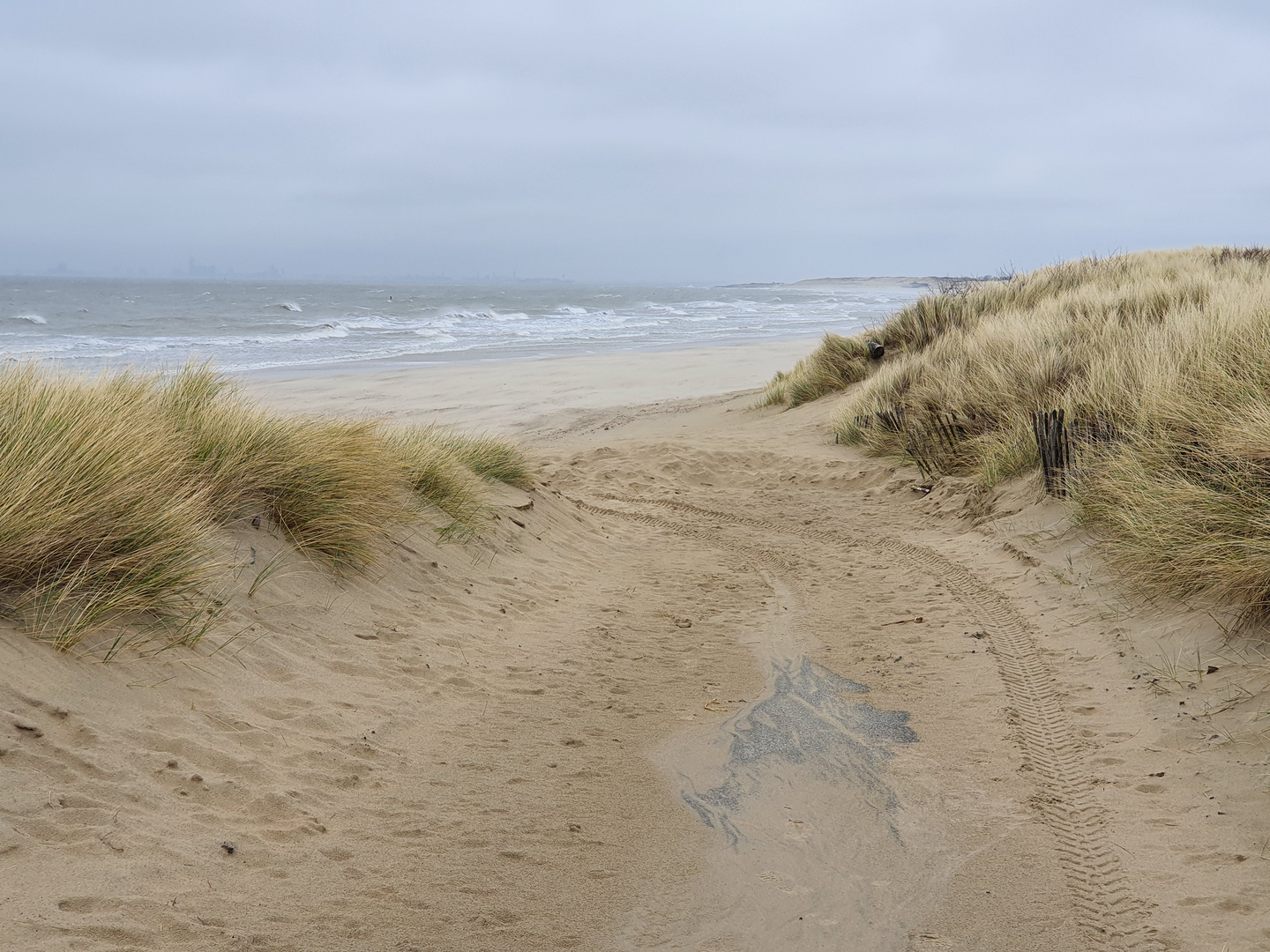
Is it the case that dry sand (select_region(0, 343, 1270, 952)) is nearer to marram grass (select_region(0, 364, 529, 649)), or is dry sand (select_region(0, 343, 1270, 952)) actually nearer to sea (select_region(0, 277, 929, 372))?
marram grass (select_region(0, 364, 529, 649))

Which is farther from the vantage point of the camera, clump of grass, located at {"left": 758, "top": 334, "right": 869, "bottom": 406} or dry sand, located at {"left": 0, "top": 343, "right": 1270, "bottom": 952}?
clump of grass, located at {"left": 758, "top": 334, "right": 869, "bottom": 406}

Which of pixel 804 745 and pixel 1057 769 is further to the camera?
pixel 804 745

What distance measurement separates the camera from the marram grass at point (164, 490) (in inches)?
139

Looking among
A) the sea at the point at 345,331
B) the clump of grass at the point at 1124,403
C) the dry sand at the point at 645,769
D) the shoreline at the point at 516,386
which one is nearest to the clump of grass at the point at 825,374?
the clump of grass at the point at 1124,403

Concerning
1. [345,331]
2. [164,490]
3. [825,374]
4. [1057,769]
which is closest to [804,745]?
[1057,769]

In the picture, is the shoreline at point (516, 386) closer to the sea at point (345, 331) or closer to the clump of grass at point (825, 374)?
the clump of grass at point (825, 374)

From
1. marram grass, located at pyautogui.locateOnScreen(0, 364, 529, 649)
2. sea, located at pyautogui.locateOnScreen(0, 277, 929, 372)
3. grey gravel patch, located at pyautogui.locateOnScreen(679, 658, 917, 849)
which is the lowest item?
grey gravel patch, located at pyautogui.locateOnScreen(679, 658, 917, 849)

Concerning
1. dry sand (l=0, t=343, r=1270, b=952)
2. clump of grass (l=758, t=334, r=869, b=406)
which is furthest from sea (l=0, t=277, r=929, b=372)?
dry sand (l=0, t=343, r=1270, b=952)

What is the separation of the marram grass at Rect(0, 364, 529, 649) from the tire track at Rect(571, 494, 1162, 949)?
3104 mm

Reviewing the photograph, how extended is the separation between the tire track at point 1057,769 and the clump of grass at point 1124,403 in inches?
30.4

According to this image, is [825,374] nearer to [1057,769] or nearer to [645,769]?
[1057,769]

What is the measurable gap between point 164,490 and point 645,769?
2.58m

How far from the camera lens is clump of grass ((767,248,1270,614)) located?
4652mm

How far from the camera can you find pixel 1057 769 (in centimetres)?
367
